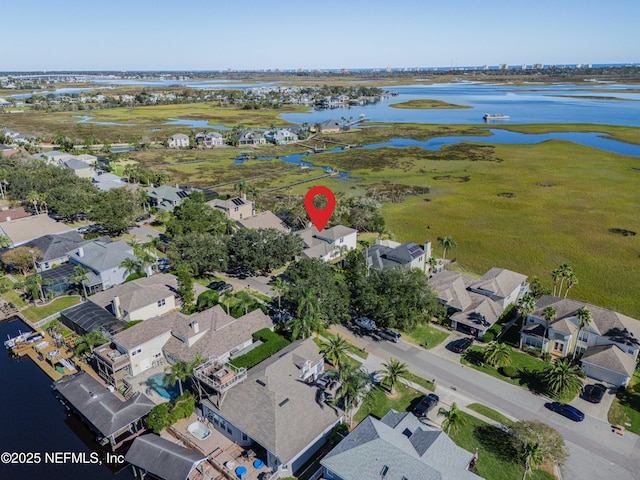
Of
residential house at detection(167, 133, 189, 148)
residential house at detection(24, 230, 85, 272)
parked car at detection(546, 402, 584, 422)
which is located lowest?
parked car at detection(546, 402, 584, 422)

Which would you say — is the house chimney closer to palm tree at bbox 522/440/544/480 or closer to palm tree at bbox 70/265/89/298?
palm tree at bbox 70/265/89/298

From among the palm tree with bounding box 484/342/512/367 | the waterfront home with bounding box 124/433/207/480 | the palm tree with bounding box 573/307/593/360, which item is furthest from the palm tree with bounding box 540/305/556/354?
the waterfront home with bounding box 124/433/207/480

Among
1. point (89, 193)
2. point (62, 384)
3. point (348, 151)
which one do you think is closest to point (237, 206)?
point (89, 193)

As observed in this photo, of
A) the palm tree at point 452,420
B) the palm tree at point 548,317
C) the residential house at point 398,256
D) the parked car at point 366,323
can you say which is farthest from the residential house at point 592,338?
the palm tree at point 452,420

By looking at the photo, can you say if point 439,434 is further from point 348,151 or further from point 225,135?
point 225,135

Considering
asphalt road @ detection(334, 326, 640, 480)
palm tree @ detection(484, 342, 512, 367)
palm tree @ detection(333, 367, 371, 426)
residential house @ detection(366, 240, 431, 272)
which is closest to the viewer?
asphalt road @ detection(334, 326, 640, 480)
